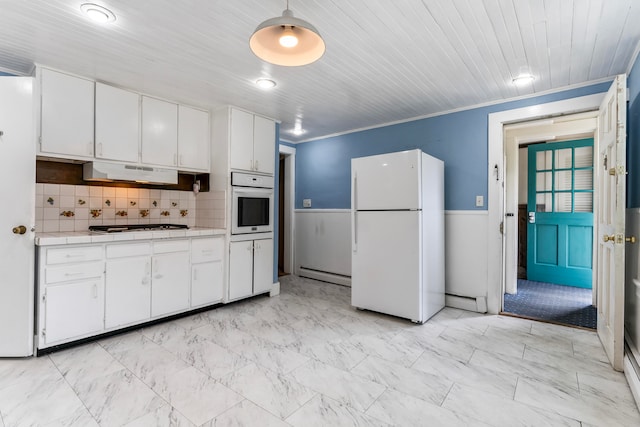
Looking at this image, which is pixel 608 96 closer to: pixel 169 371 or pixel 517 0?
pixel 517 0

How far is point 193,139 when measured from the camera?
351 centimetres

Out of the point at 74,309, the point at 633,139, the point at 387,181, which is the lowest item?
the point at 74,309

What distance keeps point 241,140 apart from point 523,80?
9.21 ft

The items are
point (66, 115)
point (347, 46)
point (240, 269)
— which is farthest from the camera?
point (240, 269)

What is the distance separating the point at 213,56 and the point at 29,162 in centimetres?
152

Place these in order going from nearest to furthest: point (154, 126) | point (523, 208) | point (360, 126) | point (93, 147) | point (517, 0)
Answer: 1. point (517, 0)
2. point (93, 147)
3. point (154, 126)
4. point (360, 126)
5. point (523, 208)

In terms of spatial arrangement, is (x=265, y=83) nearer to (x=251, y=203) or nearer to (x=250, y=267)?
(x=251, y=203)

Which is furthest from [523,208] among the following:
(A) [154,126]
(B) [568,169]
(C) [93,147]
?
(C) [93,147]

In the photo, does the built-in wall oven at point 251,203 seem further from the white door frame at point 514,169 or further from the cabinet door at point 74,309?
the white door frame at point 514,169

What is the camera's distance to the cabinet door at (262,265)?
3.77m

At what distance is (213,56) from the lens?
7.90 feet

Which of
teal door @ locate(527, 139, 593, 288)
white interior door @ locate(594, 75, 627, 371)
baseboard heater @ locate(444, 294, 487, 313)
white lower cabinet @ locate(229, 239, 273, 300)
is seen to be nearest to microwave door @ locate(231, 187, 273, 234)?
white lower cabinet @ locate(229, 239, 273, 300)

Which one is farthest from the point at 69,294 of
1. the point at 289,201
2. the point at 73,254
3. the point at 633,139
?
the point at 633,139

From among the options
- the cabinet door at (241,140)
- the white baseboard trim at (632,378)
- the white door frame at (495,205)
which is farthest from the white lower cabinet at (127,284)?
A: the white baseboard trim at (632,378)
